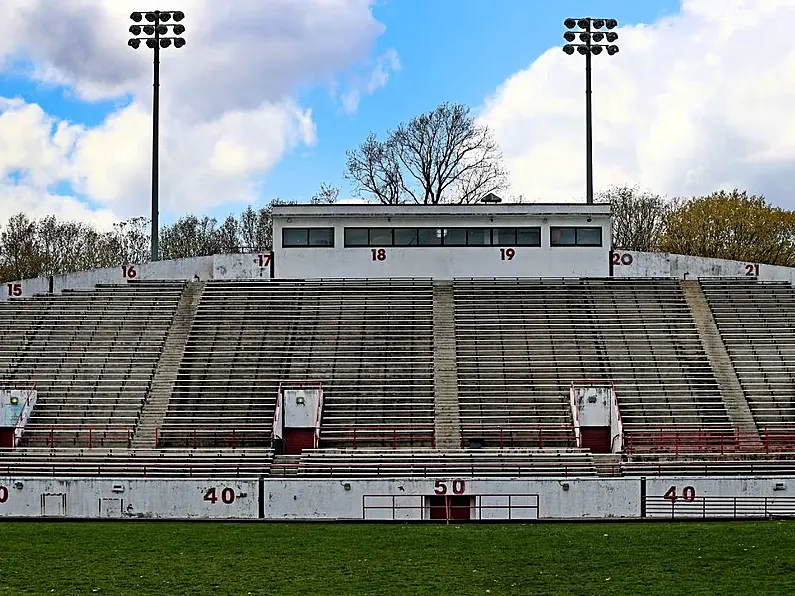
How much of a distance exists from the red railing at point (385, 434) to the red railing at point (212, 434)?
6.43ft

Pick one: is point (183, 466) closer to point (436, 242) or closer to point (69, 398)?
point (69, 398)

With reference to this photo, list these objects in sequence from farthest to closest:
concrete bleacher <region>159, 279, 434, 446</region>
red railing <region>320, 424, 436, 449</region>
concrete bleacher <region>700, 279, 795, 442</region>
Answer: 1. concrete bleacher <region>700, 279, 795, 442</region>
2. concrete bleacher <region>159, 279, 434, 446</region>
3. red railing <region>320, 424, 436, 449</region>

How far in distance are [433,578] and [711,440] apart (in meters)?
18.4

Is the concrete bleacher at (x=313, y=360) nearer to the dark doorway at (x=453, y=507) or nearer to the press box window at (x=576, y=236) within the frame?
the press box window at (x=576, y=236)

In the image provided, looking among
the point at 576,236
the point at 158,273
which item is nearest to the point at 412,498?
the point at 576,236

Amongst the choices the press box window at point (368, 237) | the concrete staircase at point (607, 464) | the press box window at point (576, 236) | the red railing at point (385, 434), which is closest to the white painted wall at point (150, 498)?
the red railing at point (385, 434)

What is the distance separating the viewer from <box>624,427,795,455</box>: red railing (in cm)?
3575

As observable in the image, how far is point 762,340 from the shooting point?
142ft

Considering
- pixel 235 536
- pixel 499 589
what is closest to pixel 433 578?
pixel 499 589

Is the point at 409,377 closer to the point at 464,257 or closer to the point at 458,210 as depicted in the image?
the point at 464,257

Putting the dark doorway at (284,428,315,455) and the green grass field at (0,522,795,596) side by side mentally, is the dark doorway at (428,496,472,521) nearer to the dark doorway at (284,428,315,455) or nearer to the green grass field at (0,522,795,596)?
the green grass field at (0,522,795,596)

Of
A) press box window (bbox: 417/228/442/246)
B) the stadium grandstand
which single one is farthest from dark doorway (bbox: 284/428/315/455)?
press box window (bbox: 417/228/442/246)

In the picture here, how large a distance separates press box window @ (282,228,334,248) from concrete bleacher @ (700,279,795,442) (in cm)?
1538

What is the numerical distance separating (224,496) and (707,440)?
1534cm
